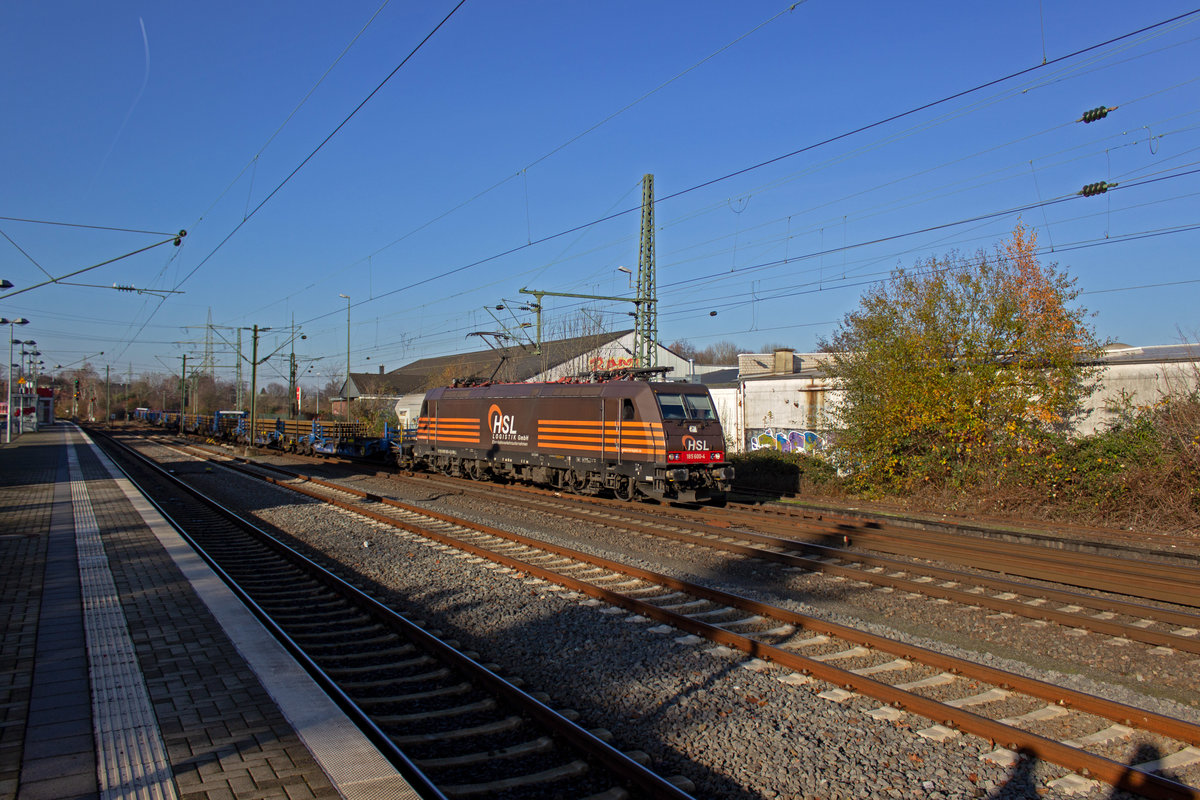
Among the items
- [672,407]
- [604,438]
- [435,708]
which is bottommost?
[435,708]

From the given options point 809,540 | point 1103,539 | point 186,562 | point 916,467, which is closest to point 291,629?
point 186,562

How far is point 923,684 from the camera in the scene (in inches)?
240

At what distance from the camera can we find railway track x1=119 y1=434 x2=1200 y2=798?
15.7 ft

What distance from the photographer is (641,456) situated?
1664 cm

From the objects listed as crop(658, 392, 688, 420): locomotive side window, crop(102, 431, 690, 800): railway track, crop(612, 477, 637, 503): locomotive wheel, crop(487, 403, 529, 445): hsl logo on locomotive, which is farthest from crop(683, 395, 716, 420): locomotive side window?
crop(102, 431, 690, 800): railway track

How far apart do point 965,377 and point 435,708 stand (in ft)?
53.3

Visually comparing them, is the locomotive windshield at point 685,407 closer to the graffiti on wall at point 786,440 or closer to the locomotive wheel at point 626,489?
the locomotive wheel at point 626,489

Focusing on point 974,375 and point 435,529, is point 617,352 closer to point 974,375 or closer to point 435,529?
point 974,375

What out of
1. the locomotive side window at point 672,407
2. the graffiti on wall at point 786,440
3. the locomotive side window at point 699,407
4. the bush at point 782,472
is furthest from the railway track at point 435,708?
the graffiti on wall at point 786,440

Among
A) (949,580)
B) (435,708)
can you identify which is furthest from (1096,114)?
(435,708)

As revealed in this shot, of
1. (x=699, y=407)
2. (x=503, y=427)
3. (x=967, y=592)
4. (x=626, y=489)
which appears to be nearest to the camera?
(x=967, y=592)

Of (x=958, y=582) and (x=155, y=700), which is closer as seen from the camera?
(x=155, y=700)

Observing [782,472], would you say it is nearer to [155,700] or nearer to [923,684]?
[923,684]

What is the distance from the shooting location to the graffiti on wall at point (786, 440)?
24688 millimetres
